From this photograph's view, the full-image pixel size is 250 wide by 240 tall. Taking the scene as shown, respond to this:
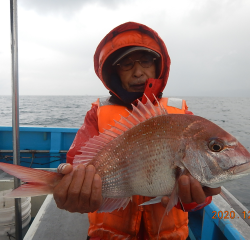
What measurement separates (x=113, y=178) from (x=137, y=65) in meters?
1.51

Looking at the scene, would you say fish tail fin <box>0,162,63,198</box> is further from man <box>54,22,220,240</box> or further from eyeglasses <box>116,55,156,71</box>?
eyeglasses <box>116,55,156,71</box>

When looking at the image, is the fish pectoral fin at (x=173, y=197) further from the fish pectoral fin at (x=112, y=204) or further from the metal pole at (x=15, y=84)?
the metal pole at (x=15, y=84)

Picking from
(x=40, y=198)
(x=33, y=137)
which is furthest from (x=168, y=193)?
(x=33, y=137)

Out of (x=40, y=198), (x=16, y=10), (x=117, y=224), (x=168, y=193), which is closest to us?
(x=168, y=193)

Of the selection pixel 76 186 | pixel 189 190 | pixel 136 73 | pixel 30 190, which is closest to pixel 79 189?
pixel 76 186

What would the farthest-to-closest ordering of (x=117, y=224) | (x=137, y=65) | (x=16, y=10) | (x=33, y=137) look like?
1. (x=33, y=137)
2. (x=137, y=65)
3. (x=16, y=10)
4. (x=117, y=224)

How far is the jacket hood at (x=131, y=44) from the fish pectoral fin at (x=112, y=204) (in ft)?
4.21

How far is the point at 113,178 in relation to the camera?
1493mm

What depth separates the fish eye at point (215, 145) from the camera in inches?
52.2

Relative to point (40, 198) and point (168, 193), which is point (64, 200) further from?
point (40, 198)

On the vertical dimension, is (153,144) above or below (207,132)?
below

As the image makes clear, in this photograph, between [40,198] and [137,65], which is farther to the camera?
[40,198]

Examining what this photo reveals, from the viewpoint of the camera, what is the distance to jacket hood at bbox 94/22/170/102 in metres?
2.32

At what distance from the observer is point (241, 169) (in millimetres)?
1230
